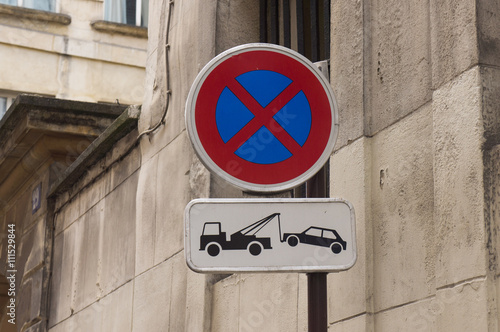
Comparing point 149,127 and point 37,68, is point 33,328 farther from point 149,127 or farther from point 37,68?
point 37,68

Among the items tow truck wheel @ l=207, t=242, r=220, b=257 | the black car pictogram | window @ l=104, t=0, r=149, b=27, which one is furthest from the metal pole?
window @ l=104, t=0, r=149, b=27

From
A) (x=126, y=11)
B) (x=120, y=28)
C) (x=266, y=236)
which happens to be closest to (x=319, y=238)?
(x=266, y=236)

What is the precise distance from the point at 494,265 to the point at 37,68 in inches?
636

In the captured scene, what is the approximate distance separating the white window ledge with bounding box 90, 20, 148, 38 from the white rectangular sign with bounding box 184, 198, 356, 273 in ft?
54.1

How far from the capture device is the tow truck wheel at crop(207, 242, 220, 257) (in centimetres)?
364

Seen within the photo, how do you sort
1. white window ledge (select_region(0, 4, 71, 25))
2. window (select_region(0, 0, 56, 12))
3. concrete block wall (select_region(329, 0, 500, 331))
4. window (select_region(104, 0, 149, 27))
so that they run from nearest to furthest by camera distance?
concrete block wall (select_region(329, 0, 500, 331)), white window ledge (select_region(0, 4, 71, 25)), window (select_region(0, 0, 56, 12)), window (select_region(104, 0, 149, 27))

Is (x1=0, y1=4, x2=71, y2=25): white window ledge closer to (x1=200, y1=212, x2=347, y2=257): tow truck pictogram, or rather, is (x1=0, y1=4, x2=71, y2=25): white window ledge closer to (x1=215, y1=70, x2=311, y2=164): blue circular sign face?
(x1=215, y1=70, x2=311, y2=164): blue circular sign face

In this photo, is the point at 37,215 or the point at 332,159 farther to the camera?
the point at 37,215

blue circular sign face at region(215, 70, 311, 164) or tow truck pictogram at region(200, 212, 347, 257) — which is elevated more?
blue circular sign face at region(215, 70, 311, 164)

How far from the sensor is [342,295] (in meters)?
5.16

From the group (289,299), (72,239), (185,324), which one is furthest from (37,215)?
(289,299)

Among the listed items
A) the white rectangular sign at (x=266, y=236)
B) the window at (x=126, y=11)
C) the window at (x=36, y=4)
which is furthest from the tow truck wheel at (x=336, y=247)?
the window at (x=126, y=11)

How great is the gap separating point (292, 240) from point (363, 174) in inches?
60.3

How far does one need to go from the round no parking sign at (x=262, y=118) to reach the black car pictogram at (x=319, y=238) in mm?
191
